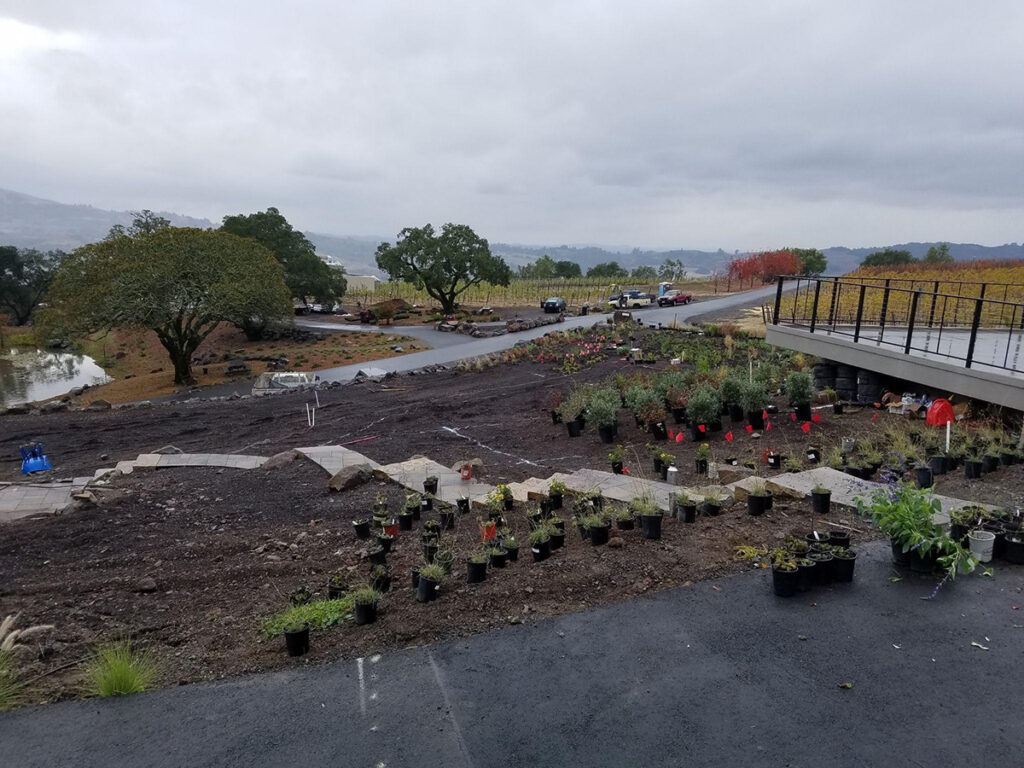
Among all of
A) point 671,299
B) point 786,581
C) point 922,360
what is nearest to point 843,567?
point 786,581

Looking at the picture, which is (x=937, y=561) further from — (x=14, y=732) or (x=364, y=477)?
(x=364, y=477)

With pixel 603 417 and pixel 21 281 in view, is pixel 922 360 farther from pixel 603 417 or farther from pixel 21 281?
pixel 21 281

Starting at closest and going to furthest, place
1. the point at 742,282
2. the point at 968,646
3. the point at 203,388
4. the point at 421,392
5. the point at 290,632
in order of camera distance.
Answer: the point at 968,646 → the point at 290,632 → the point at 421,392 → the point at 203,388 → the point at 742,282

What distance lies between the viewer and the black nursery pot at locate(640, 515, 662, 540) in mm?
4523

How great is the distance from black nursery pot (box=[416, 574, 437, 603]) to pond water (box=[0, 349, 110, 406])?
2457cm

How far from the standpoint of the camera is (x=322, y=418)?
13.6 meters

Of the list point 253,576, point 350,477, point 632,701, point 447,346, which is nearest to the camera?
point 632,701

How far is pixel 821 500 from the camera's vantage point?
4828 mm

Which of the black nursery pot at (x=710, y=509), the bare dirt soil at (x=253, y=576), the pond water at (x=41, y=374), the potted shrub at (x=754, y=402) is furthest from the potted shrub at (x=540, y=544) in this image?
the pond water at (x=41, y=374)

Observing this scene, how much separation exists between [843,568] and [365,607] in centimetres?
306

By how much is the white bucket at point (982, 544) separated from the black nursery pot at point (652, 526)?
2.02 m

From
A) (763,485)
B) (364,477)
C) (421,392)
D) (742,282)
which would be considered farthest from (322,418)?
(742,282)

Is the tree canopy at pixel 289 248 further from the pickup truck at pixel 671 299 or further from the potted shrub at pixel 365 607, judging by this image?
the potted shrub at pixel 365 607

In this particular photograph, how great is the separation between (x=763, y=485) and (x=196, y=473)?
734 centimetres
